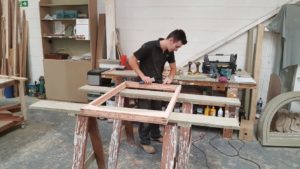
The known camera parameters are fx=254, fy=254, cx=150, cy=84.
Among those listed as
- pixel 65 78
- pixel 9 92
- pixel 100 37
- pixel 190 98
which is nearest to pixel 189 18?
pixel 100 37

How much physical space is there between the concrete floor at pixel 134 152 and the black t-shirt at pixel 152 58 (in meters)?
0.86

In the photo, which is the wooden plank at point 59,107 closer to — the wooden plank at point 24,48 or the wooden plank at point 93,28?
the wooden plank at point 93,28

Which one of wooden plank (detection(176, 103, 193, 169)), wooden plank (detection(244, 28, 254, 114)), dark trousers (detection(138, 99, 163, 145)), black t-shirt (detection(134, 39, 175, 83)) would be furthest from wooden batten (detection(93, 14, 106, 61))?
wooden plank (detection(176, 103, 193, 169))

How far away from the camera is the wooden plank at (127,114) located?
1483 mm

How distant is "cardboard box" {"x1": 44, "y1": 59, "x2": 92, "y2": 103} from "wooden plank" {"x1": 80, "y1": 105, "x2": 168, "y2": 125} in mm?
2535

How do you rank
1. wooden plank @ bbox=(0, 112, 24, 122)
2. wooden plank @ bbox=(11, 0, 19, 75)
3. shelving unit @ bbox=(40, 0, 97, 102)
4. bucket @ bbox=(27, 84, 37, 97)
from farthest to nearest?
bucket @ bbox=(27, 84, 37, 97) < wooden plank @ bbox=(11, 0, 19, 75) < shelving unit @ bbox=(40, 0, 97, 102) < wooden plank @ bbox=(0, 112, 24, 122)

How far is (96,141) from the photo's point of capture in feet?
6.49

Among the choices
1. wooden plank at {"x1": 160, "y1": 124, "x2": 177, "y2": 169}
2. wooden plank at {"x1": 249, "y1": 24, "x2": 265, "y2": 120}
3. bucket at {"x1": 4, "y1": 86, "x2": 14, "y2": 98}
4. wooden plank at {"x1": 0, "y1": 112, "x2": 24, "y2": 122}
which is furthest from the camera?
bucket at {"x1": 4, "y1": 86, "x2": 14, "y2": 98}

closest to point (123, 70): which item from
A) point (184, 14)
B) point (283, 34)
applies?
point (184, 14)

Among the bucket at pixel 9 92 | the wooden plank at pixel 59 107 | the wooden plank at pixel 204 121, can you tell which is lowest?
the bucket at pixel 9 92

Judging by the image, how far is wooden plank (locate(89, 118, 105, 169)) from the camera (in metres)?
1.89

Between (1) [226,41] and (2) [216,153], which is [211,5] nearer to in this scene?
(1) [226,41]

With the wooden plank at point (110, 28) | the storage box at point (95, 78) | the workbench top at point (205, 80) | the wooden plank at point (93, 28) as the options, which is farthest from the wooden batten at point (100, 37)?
the workbench top at point (205, 80)

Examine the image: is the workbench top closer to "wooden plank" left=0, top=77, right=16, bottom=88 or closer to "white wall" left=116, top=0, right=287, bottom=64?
"white wall" left=116, top=0, right=287, bottom=64
